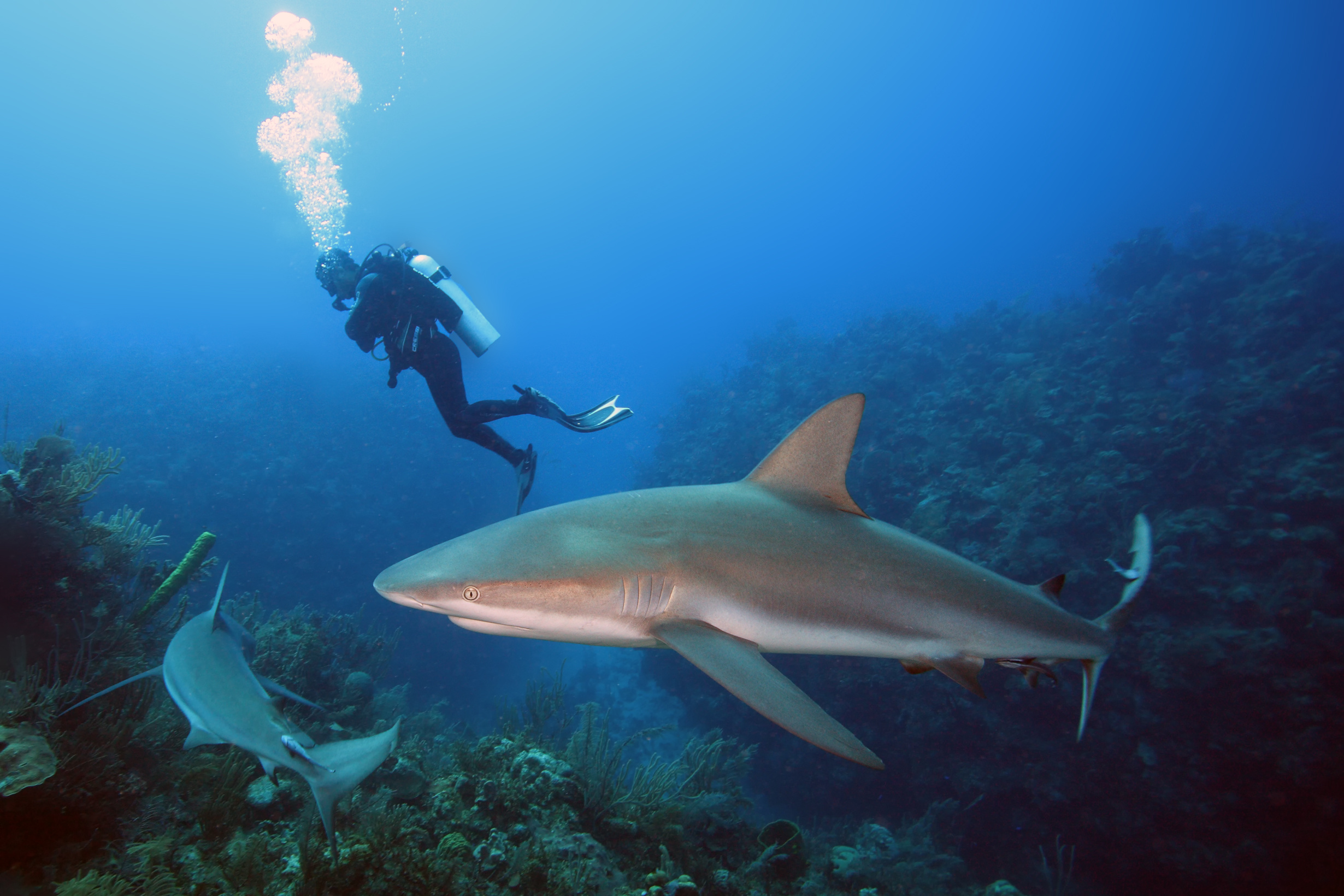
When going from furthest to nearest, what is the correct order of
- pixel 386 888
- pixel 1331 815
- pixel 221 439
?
pixel 221 439 → pixel 1331 815 → pixel 386 888

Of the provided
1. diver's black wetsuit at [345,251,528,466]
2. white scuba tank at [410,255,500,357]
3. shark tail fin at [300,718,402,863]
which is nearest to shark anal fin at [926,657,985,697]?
shark tail fin at [300,718,402,863]

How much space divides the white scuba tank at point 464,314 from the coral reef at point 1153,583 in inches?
336

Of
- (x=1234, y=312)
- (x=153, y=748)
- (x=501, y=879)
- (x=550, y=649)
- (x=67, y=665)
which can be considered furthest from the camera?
(x=550, y=649)

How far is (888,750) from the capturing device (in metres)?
8.35

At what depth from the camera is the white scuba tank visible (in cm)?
849

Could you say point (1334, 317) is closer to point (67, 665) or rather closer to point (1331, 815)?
point (1331, 815)

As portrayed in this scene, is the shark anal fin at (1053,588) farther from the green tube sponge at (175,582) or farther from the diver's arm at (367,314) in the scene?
the diver's arm at (367,314)

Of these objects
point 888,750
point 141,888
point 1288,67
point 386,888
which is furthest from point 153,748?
point 1288,67

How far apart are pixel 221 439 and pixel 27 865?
2460 centimetres

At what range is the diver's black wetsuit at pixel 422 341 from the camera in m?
7.51

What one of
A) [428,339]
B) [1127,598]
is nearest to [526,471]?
[428,339]

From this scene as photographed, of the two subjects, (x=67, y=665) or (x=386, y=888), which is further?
(x=67, y=665)

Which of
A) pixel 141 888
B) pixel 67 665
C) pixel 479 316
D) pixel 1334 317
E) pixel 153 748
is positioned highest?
pixel 1334 317

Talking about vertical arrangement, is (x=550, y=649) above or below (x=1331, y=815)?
above
